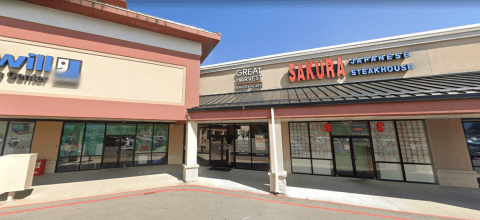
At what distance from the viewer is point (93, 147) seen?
37.6ft

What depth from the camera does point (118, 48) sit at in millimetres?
8609

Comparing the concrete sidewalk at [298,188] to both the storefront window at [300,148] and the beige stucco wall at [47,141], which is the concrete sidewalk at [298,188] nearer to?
the storefront window at [300,148]

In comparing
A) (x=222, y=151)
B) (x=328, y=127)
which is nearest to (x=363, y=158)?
(x=328, y=127)

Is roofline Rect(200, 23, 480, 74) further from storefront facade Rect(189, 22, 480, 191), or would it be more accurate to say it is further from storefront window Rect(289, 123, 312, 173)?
storefront window Rect(289, 123, 312, 173)

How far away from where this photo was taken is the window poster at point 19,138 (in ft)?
32.2

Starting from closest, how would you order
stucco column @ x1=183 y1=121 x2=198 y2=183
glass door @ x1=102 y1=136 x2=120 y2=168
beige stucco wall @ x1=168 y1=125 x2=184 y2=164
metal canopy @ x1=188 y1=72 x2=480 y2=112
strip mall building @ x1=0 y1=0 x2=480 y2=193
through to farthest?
metal canopy @ x1=188 y1=72 x2=480 y2=112
strip mall building @ x1=0 y1=0 x2=480 y2=193
stucco column @ x1=183 y1=121 x2=198 y2=183
glass door @ x1=102 y1=136 x2=120 y2=168
beige stucco wall @ x1=168 y1=125 x2=184 y2=164

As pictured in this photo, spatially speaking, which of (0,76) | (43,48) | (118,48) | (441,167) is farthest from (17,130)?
(441,167)

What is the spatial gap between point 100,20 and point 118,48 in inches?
64.5

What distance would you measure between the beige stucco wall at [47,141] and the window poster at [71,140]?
0.28 metres

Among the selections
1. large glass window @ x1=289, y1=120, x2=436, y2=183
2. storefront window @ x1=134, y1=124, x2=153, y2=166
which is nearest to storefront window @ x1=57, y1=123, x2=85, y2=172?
storefront window @ x1=134, y1=124, x2=153, y2=166

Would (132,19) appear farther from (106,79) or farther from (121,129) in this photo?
(121,129)

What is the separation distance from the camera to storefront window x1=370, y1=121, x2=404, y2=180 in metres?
8.94

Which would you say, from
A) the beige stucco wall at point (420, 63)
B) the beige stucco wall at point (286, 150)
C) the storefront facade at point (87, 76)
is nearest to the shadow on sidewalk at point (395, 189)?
the beige stucco wall at point (286, 150)

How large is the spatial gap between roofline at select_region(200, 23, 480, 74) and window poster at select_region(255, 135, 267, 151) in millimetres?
5562
